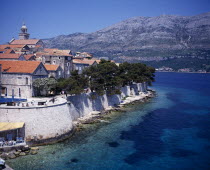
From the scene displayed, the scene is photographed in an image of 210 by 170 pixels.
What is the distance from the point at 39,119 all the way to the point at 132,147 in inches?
570

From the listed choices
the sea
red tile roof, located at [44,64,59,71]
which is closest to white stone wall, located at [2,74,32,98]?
red tile roof, located at [44,64,59,71]

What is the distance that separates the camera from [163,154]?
30562mm

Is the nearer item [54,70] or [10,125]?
[10,125]

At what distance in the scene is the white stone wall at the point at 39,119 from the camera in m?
31.0

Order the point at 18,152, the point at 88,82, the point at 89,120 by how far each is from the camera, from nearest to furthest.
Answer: the point at 18,152 < the point at 89,120 < the point at 88,82

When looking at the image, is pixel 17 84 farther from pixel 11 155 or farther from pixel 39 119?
pixel 11 155

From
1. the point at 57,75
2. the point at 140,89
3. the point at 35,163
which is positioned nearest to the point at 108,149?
the point at 35,163

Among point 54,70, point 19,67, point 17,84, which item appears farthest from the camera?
point 54,70

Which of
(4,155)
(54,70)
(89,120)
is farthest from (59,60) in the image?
(4,155)

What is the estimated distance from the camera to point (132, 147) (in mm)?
32781

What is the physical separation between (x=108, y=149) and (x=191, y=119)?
2621 cm

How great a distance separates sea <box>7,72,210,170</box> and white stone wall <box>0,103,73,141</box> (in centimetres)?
208

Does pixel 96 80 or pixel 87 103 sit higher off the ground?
pixel 96 80

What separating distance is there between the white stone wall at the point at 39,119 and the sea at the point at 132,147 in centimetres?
208
